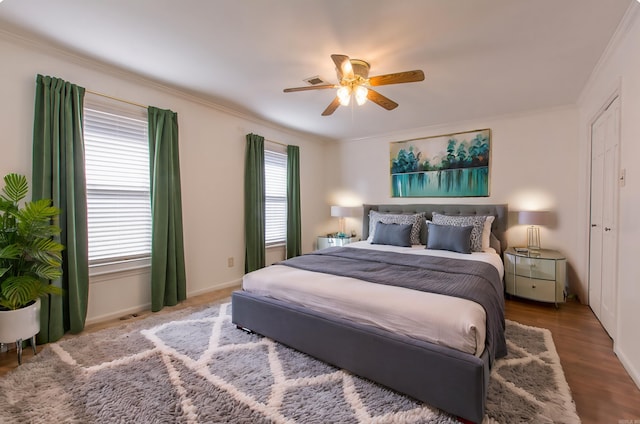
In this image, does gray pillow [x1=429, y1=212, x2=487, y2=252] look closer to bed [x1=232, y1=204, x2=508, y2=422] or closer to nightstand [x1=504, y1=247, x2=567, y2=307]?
nightstand [x1=504, y1=247, x2=567, y2=307]

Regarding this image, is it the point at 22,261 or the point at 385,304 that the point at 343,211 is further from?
the point at 22,261

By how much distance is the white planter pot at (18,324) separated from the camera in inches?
75.2

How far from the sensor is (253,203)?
4.04 metres

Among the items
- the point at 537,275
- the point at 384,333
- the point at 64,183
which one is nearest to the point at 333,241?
the point at 537,275

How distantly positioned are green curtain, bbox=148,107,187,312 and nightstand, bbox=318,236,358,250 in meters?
2.49

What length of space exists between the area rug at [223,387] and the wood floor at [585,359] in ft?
0.31

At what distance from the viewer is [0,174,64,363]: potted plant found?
192 cm

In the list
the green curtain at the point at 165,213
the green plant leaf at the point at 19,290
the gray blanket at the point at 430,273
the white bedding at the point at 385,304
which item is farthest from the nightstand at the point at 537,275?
the green plant leaf at the point at 19,290

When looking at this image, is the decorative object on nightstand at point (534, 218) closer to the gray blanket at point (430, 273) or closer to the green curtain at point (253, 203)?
the gray blanket at point (430, 273)

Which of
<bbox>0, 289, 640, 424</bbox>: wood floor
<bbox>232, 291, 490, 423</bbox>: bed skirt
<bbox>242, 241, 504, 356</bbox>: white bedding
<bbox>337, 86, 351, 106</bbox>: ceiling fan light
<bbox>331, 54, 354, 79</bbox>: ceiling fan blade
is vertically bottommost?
<bbox>0, 289, 640, 424</bbox>: wood floor

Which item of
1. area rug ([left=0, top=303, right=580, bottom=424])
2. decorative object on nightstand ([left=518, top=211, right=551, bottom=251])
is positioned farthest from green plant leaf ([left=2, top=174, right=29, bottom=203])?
decorative object on nightstand ([left=518, top=211, right=551, bottom=251])

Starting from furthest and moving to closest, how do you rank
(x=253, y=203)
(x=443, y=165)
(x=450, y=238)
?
(x=443, y=165), (x=253, y=203), (x=450, y=238)

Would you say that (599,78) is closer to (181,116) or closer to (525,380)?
(525,380)

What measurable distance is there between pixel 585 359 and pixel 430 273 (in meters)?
1.22
